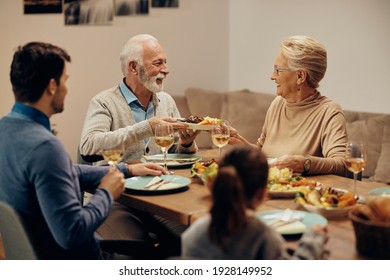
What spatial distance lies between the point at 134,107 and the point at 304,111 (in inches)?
35.7

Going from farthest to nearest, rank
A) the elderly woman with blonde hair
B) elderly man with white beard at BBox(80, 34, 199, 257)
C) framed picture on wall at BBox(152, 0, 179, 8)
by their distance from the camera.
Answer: framed picture on wall at BBox(152, 0, 179, 8) < the elderly woman with blonde hair < elderly man with white beard at BBox(80, 34, 199, 257)

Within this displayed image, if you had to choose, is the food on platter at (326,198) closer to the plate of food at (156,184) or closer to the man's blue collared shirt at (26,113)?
the plate of food at (156,184)

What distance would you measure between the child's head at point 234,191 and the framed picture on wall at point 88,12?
3.36m

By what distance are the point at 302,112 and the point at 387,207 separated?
4.46 feet

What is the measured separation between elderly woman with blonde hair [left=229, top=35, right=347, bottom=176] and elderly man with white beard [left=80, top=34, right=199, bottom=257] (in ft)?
1.48

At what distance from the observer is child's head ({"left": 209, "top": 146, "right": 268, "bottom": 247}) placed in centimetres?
120

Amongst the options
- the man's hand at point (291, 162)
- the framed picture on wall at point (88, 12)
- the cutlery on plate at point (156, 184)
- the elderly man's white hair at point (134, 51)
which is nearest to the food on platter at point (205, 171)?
the cutlery on plate at point (156, 184)

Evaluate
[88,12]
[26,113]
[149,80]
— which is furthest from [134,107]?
[88,12]

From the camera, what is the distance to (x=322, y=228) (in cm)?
144

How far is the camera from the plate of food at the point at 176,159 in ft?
8.18

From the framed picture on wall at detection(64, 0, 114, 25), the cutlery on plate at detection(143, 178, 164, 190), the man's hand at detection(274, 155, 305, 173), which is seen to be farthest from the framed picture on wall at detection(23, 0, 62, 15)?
the man's hand at detection(274, 155, 305, 173)

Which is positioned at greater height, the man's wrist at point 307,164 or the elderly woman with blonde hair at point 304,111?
the elderly woman with blonde hair at point 304,111

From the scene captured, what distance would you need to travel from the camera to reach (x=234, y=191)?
3.92ft

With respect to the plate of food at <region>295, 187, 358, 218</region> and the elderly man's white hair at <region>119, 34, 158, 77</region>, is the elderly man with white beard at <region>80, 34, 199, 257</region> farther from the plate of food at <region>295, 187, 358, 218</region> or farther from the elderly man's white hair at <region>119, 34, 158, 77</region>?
the plate of food at <region>295, 187, 358, 218</region>
